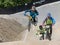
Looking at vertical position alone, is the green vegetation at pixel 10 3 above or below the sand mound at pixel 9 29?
below

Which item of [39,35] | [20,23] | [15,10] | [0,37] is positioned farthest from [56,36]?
[15,10]

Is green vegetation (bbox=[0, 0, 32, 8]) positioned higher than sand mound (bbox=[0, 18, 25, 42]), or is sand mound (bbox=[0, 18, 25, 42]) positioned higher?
sand mound (bbox=[0, 18, 25, 42])

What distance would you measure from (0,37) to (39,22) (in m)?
3.82

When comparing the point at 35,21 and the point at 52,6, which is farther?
the point at 52,6

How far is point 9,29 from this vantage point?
2020 centimetres

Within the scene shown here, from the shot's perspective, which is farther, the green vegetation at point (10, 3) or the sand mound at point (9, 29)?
the green vegetation at point (10, 3)

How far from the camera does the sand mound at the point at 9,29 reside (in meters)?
18.7

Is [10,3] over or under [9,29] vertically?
under

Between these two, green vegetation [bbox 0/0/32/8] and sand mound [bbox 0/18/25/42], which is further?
green vegetation [bbox 0/0/32/8]

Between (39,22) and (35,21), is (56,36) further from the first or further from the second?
(39,22)

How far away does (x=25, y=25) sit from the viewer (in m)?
20.9

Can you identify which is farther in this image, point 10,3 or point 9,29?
point 10,3

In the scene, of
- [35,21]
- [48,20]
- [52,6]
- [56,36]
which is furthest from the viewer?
[52,6]

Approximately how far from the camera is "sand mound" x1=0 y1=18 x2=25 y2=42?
18673mm
